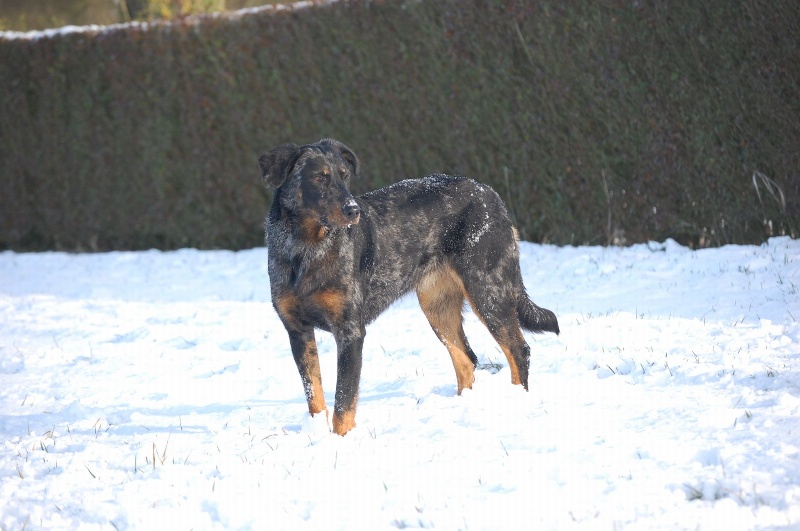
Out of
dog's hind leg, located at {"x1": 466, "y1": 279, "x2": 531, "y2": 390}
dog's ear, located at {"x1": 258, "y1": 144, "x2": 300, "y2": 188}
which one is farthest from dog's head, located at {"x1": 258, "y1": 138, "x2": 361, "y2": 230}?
dog's hind leg, located at {"x1": 466, "y1": 279, "x2": 531, "y2": 390}

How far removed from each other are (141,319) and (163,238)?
491 cm

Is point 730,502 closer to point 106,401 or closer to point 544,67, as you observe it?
point 106,401

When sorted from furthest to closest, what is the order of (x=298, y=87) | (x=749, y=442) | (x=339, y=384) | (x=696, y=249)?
(x=298, y=87), (x=696, y=249), (x=339, y=384), (x=749, y=442)

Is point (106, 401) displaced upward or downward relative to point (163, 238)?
upward

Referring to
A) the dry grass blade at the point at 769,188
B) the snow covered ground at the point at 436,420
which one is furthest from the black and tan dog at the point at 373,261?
the dry grass blade at the point at 769,188

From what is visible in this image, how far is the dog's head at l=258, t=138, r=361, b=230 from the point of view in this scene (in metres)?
4.82

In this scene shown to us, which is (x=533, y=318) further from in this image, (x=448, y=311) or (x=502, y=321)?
(x=448, y=311)

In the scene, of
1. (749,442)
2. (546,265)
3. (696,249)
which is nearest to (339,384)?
(749,442)

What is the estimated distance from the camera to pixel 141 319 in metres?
8.75

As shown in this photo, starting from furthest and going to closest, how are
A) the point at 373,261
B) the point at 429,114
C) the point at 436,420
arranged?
1. the point at 429,114
2. the point at 373,261
3. the point at 436,420

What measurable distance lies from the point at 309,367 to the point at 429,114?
6.72 m

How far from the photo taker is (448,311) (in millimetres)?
5637

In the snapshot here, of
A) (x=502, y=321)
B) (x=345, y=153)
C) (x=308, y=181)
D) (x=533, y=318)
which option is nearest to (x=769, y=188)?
(x=533, y=318)

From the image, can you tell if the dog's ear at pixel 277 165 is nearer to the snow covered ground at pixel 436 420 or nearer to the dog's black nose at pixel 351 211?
the dog's black nose at pixel 351 211
